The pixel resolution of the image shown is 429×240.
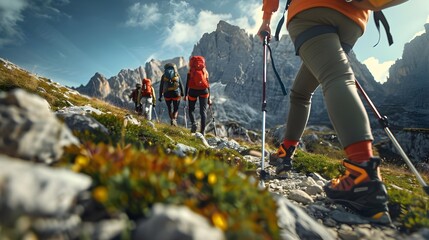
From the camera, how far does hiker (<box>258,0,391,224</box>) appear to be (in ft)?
11.3

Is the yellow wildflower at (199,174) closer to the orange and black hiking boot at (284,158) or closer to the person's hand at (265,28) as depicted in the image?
the orange and black hiking boot at (284,158)

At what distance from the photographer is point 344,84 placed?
369 cm

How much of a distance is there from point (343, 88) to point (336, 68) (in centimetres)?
29

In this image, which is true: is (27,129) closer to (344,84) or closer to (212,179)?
(212,179)

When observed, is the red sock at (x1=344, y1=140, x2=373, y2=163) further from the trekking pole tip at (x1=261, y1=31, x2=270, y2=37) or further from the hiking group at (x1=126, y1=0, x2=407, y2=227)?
the trekking pole tip at (x1=261, y1=31, x2=270, y2=37)

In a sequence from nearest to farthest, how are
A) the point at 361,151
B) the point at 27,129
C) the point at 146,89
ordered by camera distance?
the point at 27,129 < the point at 361,151 < the point at 146,89

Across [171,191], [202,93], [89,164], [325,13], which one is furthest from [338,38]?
[202,93]

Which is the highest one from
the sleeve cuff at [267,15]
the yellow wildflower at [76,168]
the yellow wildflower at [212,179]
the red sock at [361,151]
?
the sleeve cuff at [267,15]

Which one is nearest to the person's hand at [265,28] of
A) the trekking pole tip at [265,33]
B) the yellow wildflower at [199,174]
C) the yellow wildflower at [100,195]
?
the trekking pole tip at [265,33]

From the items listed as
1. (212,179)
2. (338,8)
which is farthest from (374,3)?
(212,179)

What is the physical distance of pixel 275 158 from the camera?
19.6ft

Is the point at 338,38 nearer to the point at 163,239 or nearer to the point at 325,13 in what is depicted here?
the point at 325,13

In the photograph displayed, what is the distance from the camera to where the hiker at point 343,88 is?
343 cm

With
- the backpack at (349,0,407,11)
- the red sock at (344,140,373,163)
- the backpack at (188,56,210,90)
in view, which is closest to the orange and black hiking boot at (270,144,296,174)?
the red sock at (344,140,373,163)
